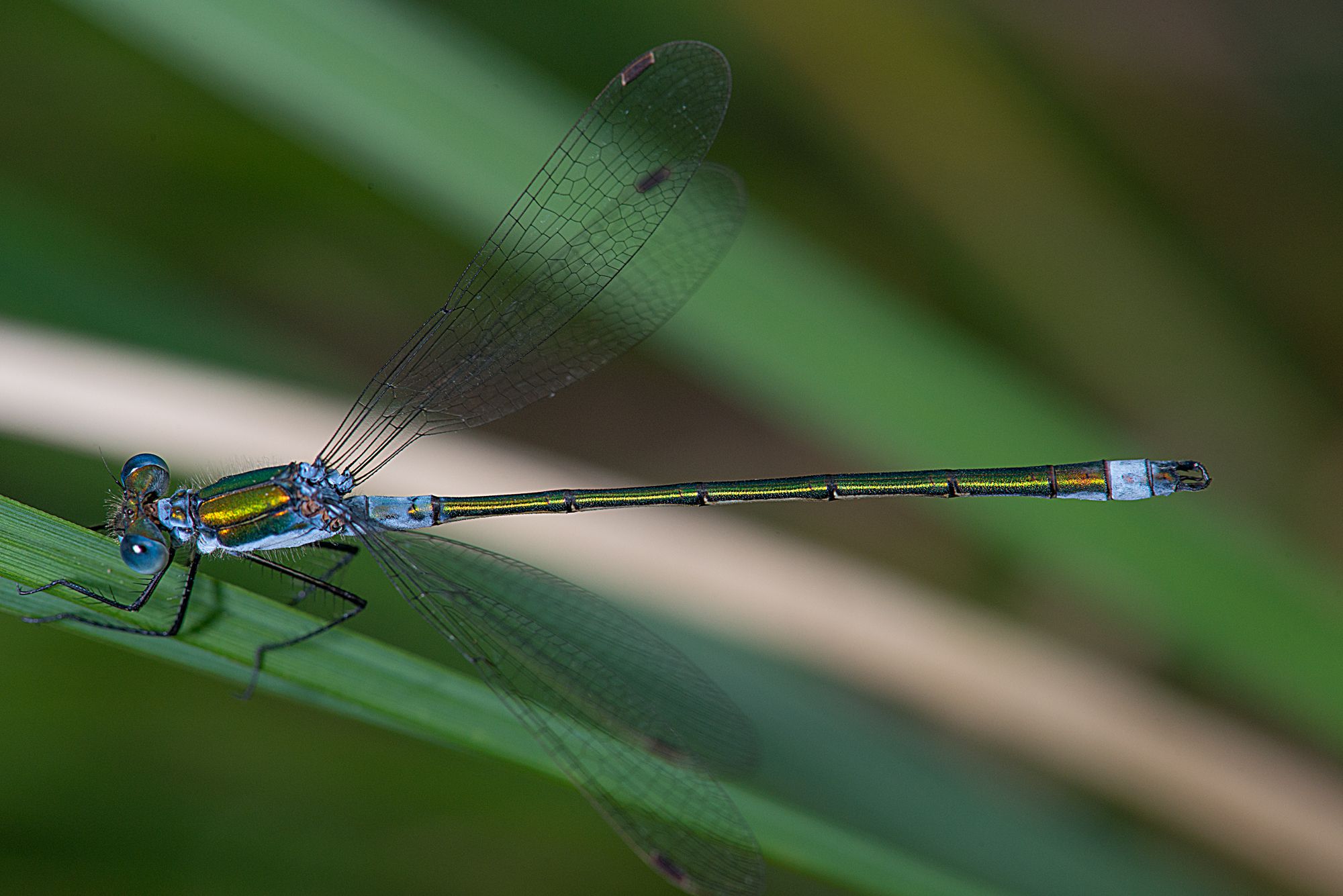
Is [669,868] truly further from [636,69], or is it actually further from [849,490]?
[636,69]

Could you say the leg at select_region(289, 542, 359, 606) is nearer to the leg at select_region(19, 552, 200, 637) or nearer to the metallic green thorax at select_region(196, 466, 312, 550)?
the metallic green thorax at select_region(196, 466, 312, 550)

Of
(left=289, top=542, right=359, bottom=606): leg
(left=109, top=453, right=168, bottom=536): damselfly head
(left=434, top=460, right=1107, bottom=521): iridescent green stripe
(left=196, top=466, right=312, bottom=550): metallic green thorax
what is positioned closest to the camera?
(left=109, top=453, right=168, bottom=536): damselfly head

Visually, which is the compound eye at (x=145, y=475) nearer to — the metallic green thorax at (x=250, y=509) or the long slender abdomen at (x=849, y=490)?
the metallic green thorax at (x=250, y=509)

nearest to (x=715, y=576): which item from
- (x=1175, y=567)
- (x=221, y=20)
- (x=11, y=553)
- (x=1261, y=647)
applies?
(x=1175, y=567)

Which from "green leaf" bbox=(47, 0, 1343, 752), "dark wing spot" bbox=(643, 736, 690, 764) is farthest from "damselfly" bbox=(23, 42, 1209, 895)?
"green leaf" bbox=(47, 0, 1343, 752)

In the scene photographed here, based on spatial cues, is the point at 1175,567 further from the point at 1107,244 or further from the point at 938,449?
the point at 1107,244

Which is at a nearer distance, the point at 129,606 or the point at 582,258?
the point at 129,606

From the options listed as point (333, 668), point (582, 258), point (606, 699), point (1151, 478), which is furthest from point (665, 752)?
point (1151, 478)
